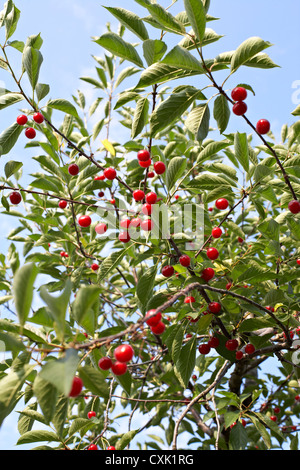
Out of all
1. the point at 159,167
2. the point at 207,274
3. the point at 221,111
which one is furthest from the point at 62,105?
the point at 207,274

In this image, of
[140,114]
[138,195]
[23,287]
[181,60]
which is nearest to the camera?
[23,287]

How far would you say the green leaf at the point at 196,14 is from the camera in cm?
176

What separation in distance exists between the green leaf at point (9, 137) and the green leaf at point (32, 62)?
1.35 ft

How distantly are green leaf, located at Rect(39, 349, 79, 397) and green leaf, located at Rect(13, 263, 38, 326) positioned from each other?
21cm

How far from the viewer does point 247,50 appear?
1.91 m

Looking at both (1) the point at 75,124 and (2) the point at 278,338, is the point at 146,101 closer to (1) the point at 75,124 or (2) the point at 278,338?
(2) the point at 278,338

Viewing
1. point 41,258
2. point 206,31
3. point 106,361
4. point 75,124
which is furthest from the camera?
point 75,124

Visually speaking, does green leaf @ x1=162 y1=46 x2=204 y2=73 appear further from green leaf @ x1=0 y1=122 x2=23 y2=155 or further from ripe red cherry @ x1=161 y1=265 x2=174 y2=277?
green leaf @ x1=0 y1=122 x2=23 y2=155

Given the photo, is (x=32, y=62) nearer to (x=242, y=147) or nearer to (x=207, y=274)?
(x=242, y=147)

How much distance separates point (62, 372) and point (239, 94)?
6.14 ft

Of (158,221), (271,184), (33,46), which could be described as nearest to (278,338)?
(271,184)

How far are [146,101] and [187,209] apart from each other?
2.53ft

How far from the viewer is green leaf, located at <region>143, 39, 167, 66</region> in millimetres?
2014
